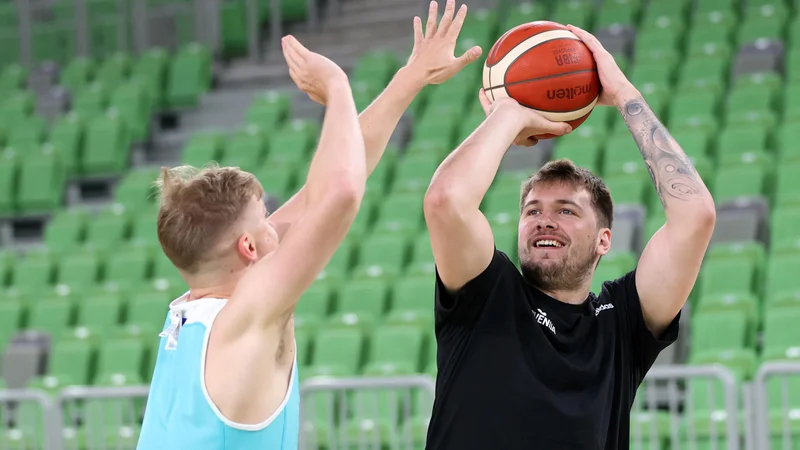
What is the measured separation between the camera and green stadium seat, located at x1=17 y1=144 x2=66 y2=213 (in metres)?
13.0

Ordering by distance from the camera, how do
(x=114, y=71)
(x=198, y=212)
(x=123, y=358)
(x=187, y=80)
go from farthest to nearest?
(x=114, y=71) → (x=187, y=80) → (x=123, y=358) → (x=198, y=212)

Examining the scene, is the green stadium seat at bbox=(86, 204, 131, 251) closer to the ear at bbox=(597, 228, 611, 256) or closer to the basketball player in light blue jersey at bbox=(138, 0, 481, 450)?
the ear at bbox=(597, 228, 611, 256)

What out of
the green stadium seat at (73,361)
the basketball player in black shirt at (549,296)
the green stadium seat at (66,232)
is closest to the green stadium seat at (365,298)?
the green stadium seat at (73,361)

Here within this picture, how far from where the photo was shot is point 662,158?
337 cm

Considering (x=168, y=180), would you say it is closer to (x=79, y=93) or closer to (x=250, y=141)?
(x=250, y=141)

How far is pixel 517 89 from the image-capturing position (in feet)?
10.8

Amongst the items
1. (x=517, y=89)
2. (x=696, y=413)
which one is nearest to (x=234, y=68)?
(x=696, y=413)

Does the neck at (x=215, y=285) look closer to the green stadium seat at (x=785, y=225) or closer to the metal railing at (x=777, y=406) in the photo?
the metal railing at (x=777, y=406)

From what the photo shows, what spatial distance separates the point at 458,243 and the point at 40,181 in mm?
10887

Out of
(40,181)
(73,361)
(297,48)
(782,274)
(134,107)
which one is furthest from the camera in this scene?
(134,107)

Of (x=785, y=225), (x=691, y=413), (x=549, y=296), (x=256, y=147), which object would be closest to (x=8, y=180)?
(x=256, y=147)

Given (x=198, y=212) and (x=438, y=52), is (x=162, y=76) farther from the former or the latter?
(x=198, y=212)

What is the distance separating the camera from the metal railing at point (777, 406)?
586 cm

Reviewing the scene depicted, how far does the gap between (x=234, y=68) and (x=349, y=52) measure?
1.74 metres
